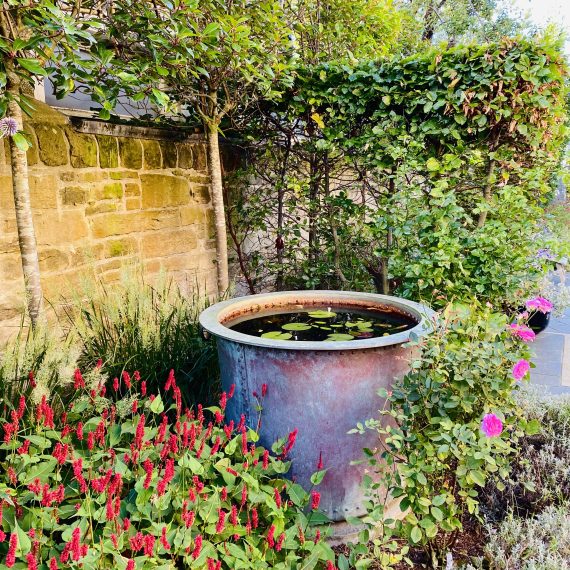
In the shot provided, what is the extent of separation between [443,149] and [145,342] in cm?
277

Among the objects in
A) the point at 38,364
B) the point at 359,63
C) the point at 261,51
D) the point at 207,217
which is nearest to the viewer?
the point at 38,364

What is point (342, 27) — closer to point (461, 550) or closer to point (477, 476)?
point (477, 476)

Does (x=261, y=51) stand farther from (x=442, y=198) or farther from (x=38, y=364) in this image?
(x=38, y=364)

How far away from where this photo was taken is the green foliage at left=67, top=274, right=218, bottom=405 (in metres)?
2.68

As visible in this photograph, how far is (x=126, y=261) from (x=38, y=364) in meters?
1.68

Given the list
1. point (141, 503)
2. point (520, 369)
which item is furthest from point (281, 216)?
point (141, 503)

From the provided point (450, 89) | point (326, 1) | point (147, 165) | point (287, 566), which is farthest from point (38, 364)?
point (326, 1)

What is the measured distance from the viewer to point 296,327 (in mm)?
2963

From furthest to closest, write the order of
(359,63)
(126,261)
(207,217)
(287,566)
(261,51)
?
1. (207,217)
2. (359,63)
3. (126,261)
4. (261,51)
5. (287,566)

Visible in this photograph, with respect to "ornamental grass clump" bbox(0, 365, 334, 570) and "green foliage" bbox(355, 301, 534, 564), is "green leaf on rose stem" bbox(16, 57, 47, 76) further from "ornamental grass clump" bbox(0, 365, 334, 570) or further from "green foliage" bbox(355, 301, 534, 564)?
"green foliage" bbox(355, 301, 534, 564)

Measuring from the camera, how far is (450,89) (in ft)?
12.0

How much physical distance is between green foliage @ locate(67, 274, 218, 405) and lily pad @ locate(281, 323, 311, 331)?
1.46 feet

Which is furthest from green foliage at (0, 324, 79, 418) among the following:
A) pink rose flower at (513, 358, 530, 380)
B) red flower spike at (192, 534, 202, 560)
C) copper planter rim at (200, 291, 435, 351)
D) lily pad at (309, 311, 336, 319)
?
pink rose flower at (513, 358, 530, 380)

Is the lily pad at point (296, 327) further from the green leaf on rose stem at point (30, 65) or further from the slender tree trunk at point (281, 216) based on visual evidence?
the slender tree trunk at point (281, 216)
